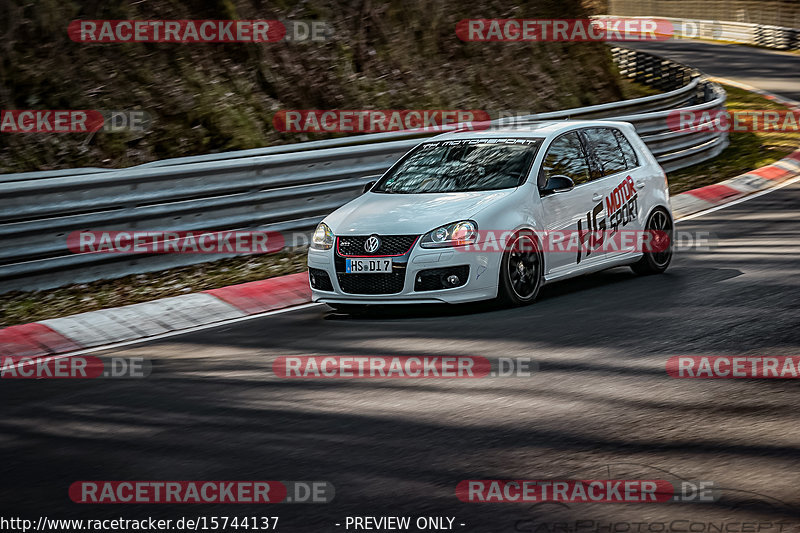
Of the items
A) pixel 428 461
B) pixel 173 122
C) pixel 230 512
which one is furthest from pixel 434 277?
pixel 173 122

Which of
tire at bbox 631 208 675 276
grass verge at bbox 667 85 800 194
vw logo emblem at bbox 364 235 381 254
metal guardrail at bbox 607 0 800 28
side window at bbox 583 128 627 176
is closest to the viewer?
vw logo emblem at bbox 364 235 381 254

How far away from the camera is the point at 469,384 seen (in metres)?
7.04

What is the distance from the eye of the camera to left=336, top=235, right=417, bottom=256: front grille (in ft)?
30.2

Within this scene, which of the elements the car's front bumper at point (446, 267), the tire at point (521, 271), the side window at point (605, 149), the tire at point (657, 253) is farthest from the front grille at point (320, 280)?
the tire at point (657, 253)

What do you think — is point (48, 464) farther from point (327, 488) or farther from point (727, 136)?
point (727, 136)

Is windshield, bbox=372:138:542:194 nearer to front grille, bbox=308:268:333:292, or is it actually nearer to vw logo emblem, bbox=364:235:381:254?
vw logo emblem, bbox=364:235:381:254

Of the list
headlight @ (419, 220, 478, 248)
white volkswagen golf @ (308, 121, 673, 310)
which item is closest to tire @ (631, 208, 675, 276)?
white volkswagen golf @ (308, 121, 673, 310)

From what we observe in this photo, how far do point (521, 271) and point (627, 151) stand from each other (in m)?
2.36

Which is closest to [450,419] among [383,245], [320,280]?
[383,245]

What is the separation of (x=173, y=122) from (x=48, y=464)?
11203 mm

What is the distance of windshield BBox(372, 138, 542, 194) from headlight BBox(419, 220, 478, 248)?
73 centimetres

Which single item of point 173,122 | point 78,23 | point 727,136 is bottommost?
point 727,136

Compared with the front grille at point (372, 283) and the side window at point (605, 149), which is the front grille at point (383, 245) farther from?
the side window at point (605, 149)

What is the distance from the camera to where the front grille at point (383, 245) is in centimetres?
920
